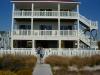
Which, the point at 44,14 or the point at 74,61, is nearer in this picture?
the point at 74,61

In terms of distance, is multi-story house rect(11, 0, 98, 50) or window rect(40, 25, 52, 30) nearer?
multi-story house rect(11, 0, 98, 50)

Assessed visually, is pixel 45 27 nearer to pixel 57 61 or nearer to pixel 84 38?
pixel 84 38

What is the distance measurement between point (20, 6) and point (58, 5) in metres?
6.28

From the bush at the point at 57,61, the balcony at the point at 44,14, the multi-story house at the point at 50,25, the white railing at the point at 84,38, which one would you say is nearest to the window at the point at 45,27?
the multi-story house at the point at 50,25

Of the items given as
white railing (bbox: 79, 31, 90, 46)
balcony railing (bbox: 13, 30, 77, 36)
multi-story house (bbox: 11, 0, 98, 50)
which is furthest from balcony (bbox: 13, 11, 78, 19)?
white railing (bbox: 79, 31, 90, 46)

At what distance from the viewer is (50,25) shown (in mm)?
48188

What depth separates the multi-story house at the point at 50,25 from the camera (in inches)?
1729

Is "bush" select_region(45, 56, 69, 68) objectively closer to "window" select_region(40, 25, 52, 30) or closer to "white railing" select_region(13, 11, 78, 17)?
"white railing" select_region(13, 11, 78, 17)

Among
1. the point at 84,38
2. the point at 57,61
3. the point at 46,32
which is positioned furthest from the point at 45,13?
the point at 57,61

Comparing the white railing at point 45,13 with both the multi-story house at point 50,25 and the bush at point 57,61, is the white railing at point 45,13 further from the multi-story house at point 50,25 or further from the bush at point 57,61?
the bush at point 57,61

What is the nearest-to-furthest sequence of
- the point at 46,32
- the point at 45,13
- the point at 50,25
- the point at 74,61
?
the point at 74,61, the point at 46,32, the point at 45,13, the point at 50,25

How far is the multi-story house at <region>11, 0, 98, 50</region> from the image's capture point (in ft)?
144

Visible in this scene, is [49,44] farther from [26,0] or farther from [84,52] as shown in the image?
[84,52]

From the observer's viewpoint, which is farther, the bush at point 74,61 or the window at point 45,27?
the window at point 45,27
